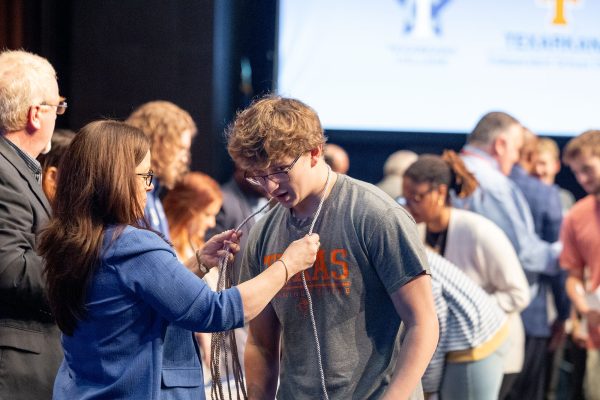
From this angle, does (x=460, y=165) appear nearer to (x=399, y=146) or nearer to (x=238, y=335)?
(x=238, y=335)

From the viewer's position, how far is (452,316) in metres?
3.24

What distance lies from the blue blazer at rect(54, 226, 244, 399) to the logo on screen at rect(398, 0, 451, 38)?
3975 mm

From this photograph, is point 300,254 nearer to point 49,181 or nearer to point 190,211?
point 49,181

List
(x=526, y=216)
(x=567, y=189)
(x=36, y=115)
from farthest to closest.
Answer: (x=567, y=189), (x=526, y=216), (x=36, y=115)

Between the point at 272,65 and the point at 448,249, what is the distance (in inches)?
92.9

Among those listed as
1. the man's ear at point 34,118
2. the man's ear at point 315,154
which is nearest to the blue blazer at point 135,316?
the man's ear at point 315,154

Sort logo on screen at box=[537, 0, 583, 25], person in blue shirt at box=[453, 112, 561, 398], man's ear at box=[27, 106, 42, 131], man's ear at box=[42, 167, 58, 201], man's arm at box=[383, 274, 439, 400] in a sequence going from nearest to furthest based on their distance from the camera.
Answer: man's arm at box=[383, 274, 439, 400], man's ear at box=[27, 106, 42, 131], man's ear at box=[42, 167, 58, 201], person in blue shirt at box=[453, 112, 561, 398], logo on screen at box=[537, 0, 583, 25]

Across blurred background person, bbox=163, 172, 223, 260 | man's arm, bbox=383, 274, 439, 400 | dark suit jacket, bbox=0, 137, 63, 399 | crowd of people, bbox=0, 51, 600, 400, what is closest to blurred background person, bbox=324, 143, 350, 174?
blurred background person, bbox=163, 172, 223, 260

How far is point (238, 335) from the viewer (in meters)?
3.85

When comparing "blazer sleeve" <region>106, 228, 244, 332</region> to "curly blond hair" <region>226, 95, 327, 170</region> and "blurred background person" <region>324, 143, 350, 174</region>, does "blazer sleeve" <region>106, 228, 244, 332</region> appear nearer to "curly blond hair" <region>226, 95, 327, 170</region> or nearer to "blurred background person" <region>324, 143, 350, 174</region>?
"curly blond hair" <region>226, 95, 327, 170</region>

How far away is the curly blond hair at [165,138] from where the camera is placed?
12.5 ft

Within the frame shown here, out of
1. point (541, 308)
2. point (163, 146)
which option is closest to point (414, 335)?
point (163, 146)

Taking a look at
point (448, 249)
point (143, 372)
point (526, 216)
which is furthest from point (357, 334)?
point (526, 216)

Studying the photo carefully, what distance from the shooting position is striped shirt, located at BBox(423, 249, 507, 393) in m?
3.21
